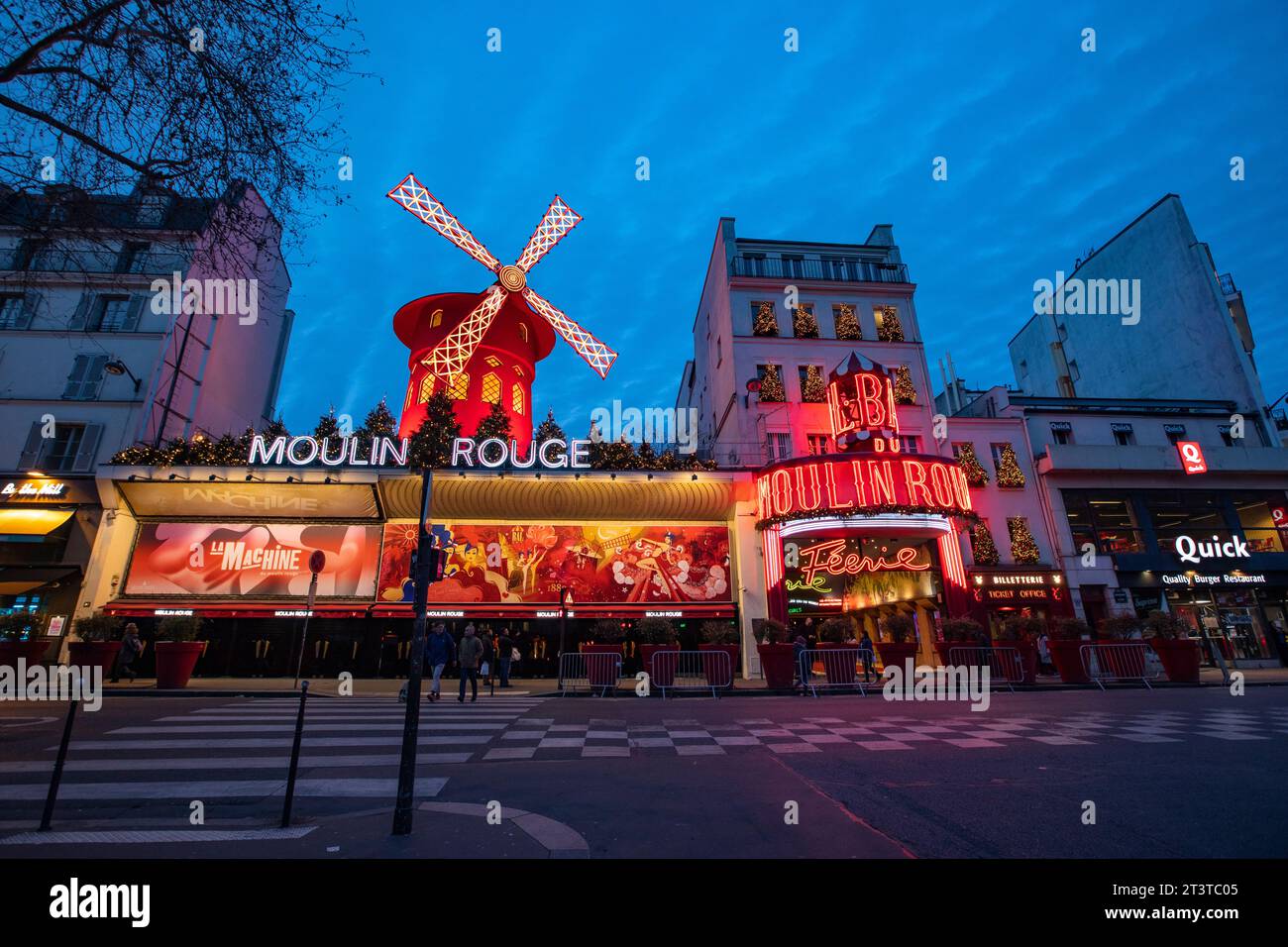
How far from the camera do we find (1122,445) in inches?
904

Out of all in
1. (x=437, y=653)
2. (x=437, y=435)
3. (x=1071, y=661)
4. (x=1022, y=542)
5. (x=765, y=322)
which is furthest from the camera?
(x=765, y=322)

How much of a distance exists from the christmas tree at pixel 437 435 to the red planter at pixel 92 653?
27.8 ft

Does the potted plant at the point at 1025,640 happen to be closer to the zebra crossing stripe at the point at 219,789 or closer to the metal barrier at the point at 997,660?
the metal barrier at the point at 997,660

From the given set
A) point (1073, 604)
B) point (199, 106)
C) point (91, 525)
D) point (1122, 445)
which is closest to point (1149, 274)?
point (1122, 445)

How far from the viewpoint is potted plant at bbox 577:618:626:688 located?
15055mm

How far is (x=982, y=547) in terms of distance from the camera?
2097 centimetres

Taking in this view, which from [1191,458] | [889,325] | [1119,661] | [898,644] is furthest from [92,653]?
[1191,458]

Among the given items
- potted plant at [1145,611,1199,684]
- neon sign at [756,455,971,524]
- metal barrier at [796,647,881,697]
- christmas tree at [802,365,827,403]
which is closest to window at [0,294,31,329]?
neon sign at [756,455,971,524]

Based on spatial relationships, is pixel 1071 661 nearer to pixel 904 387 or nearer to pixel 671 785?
pixel 904 387

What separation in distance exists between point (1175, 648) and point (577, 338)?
78.1 feet

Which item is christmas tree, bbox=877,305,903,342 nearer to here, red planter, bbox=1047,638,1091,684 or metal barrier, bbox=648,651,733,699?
red planter, bbox=1047,638,1091,684

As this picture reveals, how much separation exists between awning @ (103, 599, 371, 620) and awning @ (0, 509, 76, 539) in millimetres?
3074

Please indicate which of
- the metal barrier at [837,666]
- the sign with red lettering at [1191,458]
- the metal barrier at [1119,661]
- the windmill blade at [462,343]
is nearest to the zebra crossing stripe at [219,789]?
the metal barrier at [837,666]
